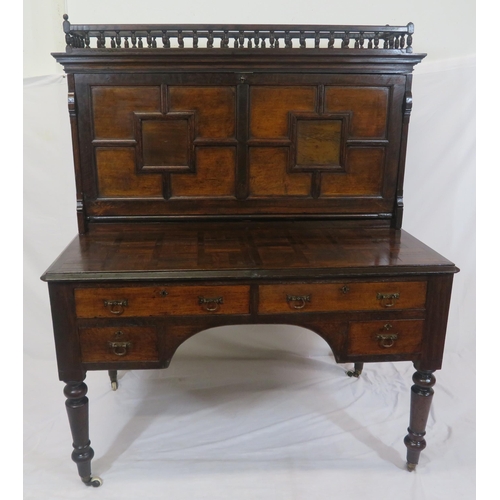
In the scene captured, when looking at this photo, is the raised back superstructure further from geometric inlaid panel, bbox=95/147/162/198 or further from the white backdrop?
the white backdrop

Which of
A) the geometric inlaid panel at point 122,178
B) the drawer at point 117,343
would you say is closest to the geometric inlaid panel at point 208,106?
the geometric inlaid panel at point 122,178

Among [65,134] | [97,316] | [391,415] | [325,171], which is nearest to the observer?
[97,316]

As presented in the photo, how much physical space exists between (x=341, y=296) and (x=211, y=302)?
1.75 ft

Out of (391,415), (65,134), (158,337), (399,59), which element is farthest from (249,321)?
(65,134)

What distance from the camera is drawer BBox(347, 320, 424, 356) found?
2139mm

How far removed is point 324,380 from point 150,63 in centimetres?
198

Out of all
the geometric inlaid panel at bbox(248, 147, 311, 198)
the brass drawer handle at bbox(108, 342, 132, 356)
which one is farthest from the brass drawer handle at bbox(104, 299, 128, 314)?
the geometric inlaid panel at bbox(248, 147, 311, 198)

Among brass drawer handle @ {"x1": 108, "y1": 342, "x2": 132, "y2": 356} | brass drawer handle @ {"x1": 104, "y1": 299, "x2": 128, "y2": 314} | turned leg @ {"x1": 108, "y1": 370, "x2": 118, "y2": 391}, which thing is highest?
brass drawer handle @ {"x1": 104, "y1": 299, "x2": 128, "y2": 314}

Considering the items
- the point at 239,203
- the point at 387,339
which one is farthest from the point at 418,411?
the point at 239,203

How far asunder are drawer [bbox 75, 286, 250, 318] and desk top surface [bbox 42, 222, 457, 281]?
0.19 feet

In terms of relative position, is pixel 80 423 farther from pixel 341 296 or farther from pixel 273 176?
pixel 273 176

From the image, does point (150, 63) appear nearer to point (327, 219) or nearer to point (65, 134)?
point (65, 134)

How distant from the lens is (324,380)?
3014 mm

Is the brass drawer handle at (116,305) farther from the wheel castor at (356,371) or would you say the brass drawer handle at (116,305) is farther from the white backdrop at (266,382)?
the wheel castor at (356,371)
